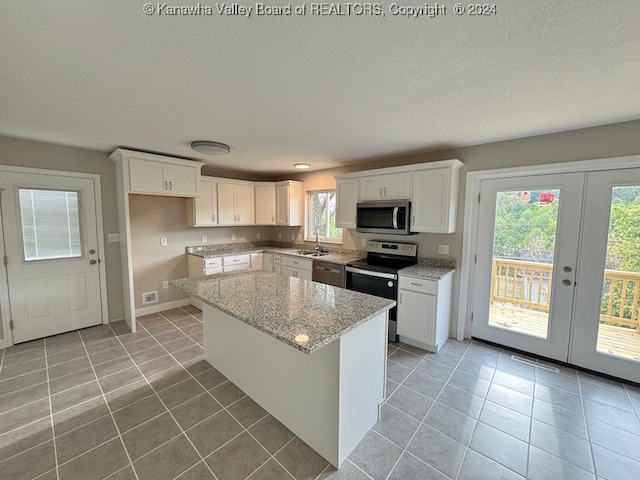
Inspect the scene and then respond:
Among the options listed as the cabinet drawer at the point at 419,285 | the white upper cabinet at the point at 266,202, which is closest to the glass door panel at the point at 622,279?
the cabinet drawer at the point at 419,285

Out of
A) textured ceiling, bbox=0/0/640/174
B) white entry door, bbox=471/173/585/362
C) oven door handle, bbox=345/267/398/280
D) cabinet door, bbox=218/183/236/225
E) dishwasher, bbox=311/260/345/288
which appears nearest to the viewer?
textured ceiling, bbox=0/0/640/174

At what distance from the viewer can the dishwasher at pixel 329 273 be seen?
12.3ft

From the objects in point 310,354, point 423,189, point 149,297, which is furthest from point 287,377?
point 149,297

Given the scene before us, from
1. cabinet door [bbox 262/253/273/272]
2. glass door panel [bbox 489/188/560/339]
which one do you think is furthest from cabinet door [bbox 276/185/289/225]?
glass door panel [bbox 489/188/560/339]

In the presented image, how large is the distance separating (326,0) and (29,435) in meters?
3.20

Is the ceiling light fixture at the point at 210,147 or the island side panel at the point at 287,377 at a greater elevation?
the ceiling light fixture at the point at 210,147

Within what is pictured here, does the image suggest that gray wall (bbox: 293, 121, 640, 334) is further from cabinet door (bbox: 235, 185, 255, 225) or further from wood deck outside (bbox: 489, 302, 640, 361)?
cabinet door (bbox: 235, 185, 255, 225)

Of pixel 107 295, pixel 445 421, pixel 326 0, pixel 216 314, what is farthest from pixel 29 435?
pixel 326 0

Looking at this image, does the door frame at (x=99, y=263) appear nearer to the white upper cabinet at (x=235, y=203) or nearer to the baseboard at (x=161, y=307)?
the baseboard at (x=161, y=307)

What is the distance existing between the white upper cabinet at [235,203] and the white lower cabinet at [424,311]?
10.2 ft

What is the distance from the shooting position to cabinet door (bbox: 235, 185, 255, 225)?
4.88m

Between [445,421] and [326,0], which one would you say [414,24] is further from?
[445,421]

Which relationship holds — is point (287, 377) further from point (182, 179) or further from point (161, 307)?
point (161, 307)

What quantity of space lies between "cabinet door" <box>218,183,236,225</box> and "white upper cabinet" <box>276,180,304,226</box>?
813 mm
